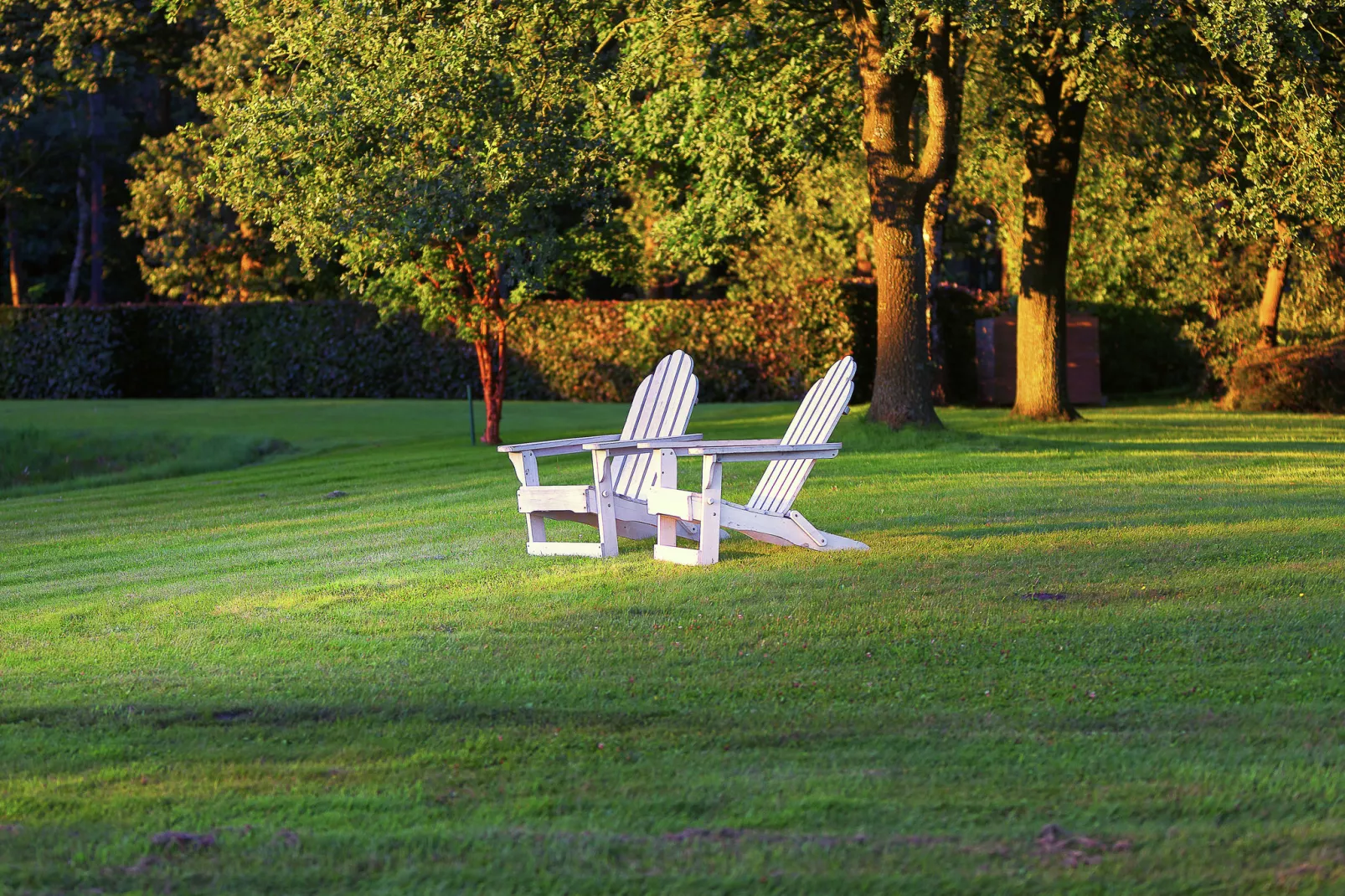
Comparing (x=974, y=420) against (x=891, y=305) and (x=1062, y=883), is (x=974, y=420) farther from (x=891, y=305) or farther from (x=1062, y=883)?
(x=1062, y=883)

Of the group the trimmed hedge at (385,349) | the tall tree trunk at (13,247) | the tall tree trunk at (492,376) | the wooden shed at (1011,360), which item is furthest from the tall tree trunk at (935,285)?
the tall tree trunk at (13,247)

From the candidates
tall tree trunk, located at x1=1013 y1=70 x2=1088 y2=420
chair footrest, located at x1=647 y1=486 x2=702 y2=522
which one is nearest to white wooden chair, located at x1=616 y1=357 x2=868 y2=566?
chair footrest, located at x1=647 y1=486 x2=702 y2=522

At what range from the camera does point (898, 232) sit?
14.5 meters

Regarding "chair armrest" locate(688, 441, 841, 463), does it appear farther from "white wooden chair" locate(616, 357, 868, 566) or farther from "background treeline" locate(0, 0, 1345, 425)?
"background treeline" locate(0, 0, 1345, 425)

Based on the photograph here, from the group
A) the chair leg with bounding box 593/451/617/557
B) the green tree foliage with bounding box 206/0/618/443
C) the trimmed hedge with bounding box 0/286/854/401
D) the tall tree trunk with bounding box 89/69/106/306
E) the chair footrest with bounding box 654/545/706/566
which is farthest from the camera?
the tall tree trunk with bounding box 89/69/106/306

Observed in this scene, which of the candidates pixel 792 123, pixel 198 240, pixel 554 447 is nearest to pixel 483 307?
pixel 792 123

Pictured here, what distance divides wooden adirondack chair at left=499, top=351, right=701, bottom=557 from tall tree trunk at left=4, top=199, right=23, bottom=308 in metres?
27.8

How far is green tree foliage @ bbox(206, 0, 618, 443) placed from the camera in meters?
13.2

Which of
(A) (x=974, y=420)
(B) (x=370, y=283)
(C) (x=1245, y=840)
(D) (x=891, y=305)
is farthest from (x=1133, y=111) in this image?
(C) (x=1245, y=840)

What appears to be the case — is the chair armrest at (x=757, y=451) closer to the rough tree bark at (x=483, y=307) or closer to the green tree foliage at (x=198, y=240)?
the rough tree bark at (x=483, y=307)

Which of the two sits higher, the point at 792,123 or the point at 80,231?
the point at 80,231

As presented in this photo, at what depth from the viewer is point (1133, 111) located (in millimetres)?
18281

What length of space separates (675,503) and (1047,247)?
10.8 m

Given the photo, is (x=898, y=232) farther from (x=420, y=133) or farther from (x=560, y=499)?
(x=560, y=499)
